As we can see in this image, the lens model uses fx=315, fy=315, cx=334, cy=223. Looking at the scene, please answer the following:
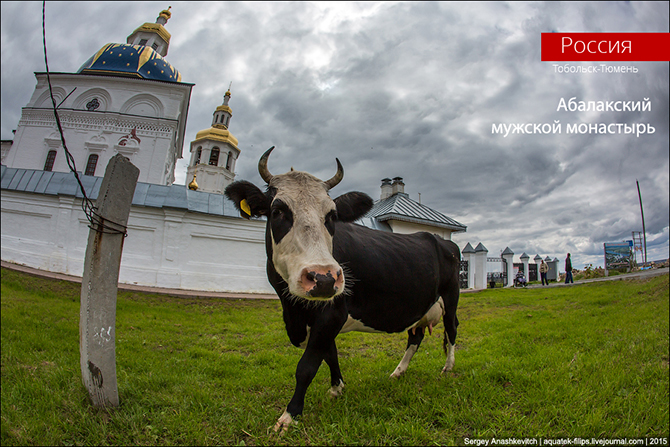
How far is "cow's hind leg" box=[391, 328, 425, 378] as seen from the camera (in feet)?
11.1

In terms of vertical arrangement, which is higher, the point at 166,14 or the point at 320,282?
the point at 166,14

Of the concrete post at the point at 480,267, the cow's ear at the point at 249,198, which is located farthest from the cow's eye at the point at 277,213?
the concrete post at the point at 480,267

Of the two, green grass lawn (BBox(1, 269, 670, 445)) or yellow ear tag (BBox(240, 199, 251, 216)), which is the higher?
yellow ear tag (BBox(240, 199, 251, 216))

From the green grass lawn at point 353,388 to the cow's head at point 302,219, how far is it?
108 centimetres

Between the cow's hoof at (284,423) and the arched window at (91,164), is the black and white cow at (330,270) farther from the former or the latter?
the arched window at (91,164)

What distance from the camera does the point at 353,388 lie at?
2.96 metres

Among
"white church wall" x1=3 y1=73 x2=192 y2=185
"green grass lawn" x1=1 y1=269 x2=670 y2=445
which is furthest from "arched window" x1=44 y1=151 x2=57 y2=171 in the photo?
"green grass lawn" x1=1 y1=269 x2=670 y2=445

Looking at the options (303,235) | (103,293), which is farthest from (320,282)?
(103,293)

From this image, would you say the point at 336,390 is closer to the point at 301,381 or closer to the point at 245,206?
the point at 301,381

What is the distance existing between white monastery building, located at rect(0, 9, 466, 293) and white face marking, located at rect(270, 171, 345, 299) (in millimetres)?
3222

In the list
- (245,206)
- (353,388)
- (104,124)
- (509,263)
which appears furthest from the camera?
(104,124)

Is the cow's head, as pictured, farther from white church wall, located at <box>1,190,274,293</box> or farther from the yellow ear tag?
white church wall, located at <box>1,190,274,293</box>

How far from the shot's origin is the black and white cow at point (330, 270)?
77.8 inches

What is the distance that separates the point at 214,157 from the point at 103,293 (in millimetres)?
30596
